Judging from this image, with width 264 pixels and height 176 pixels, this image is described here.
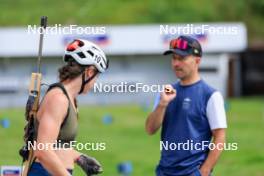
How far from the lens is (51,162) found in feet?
19.4

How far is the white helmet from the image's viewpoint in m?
6.20

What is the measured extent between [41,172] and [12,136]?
15.0 meters

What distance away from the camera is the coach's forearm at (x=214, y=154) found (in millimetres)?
7172

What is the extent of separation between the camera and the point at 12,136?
2102 centimetres

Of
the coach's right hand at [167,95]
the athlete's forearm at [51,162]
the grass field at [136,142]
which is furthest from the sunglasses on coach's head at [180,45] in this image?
the grass field at [136,142]

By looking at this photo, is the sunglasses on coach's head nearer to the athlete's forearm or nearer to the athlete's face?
the athlete's face

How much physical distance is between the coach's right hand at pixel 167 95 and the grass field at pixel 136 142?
21.0 ft

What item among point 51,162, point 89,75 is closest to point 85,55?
point 89,75

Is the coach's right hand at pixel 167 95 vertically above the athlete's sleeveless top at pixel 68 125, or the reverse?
the coach's right hand at pixel 167 95

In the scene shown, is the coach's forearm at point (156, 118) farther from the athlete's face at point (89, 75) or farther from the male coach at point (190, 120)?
the athlete's face at point (89, 75)

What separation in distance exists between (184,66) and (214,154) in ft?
2.61

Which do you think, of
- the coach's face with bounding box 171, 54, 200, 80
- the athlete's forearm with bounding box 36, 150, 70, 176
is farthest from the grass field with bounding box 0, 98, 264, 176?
the athlete's forearm with bounding box 36, 150, 70, 176

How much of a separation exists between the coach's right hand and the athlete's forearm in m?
1.39

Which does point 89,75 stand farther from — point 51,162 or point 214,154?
point 214,154
